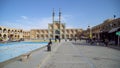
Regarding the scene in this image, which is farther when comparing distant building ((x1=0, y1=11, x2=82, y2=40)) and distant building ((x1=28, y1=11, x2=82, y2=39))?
distant building ((x1=28, y1=11, x2=82, y2=39))

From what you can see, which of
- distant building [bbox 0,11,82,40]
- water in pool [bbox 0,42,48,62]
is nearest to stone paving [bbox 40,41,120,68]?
water in pool [bbox 0,42,48,62]

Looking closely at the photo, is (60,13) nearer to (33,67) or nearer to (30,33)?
(30,33)

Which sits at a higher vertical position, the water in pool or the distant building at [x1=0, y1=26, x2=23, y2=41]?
the distant building at [x1=0, y1=26, x2=23, y2=41]

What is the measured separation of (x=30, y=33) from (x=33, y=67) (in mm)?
101301

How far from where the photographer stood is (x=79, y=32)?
106 metres

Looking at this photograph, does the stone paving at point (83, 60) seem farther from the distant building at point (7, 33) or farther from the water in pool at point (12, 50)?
the distant building at point (7, 33)

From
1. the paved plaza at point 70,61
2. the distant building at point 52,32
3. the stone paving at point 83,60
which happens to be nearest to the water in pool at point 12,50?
the paved plaza at point 70,61

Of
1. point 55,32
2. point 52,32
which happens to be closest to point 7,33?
point 52,32

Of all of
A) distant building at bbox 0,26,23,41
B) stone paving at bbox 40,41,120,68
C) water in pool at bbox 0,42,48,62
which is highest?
Answer: distant building at bbox 0,26,23,41

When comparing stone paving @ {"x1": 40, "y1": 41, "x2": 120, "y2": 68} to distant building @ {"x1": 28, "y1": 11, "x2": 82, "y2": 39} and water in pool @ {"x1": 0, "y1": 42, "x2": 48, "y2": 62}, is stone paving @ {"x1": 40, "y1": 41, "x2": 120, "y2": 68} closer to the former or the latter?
water in pool @ {"x1": 0, "y1": 42, "x2": 48, "y2": 62}

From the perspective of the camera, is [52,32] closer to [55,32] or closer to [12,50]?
[55,32]

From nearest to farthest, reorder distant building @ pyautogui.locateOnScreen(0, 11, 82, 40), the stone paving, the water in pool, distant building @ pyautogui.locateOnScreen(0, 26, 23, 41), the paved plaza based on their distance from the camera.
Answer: the paved plaza < the stone paving < the water in pool < distant building @ pyautogui.locateOnScreen(0, 26, 23, 41) < distant building @ pyautogui.locateOnScreen(0, 11, 82, 40)

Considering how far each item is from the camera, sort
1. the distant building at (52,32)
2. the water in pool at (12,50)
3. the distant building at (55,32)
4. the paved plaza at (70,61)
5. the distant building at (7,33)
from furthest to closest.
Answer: the distant building at (55,32), the distant building at (52,32), the distant building at (7,33), the water in pool at (12,50), the paved plaza at (70,61)

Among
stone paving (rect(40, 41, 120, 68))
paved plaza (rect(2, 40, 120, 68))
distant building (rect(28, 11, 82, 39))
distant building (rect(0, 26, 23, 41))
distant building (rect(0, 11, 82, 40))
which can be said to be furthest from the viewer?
distant building (rect(28, 11, 82, 39))
